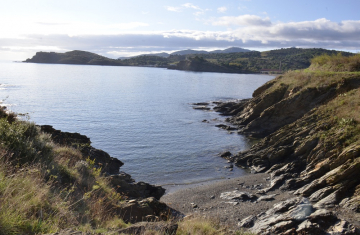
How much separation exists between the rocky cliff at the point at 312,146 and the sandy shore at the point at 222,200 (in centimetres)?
93

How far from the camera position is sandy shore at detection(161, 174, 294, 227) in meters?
14.0

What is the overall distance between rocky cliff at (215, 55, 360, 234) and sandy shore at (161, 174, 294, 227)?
3.04ft

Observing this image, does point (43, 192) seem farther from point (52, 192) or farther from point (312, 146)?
point (312, 146)

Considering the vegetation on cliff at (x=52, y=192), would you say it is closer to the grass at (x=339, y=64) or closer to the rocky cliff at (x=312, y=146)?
the rocky cliff at (x=312, y=146)

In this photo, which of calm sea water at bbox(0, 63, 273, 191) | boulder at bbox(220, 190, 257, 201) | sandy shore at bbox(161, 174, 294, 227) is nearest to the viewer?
sandy shore at bbox(161, 174, 294, 227)

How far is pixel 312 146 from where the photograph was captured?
19.0 m

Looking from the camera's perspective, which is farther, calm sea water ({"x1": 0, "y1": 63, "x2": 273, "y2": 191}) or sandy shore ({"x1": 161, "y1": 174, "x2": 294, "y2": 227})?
calm sea water ({"x1": 0, "y1": 63, "x2": 273, "y2": 191})

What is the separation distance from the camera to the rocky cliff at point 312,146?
12048mm

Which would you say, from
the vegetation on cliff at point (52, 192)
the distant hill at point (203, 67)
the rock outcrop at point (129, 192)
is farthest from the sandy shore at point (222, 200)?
the distant hill at point (203, 67)

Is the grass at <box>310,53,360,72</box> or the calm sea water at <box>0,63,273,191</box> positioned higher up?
the grass at <box>310,53,360,72</box>

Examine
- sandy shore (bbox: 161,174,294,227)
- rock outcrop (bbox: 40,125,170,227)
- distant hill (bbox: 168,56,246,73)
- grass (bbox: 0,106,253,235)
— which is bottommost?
sandy shore (bbox: 161,174,294,227)

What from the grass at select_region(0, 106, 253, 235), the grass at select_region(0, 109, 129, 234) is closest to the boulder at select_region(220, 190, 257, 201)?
the grass at select_region(0, 106, 253, 235)

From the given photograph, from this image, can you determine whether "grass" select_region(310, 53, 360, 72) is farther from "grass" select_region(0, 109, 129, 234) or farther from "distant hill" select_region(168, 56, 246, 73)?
"distant hill" select_region(168, 56, 246, 73)

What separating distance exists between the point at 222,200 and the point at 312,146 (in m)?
7.21
